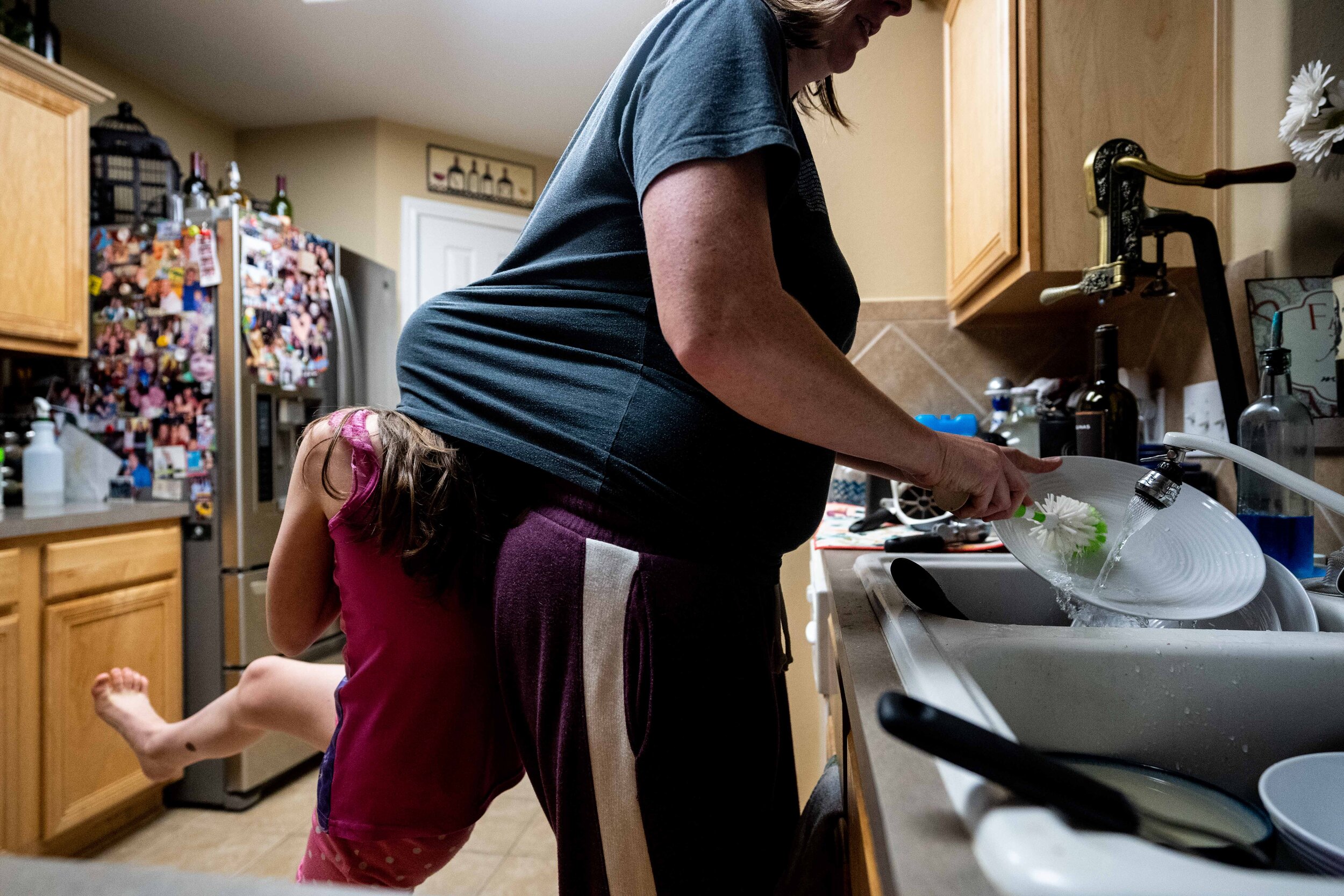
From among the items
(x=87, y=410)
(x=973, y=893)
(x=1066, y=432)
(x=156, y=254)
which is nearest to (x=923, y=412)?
(x=1066, y=432)

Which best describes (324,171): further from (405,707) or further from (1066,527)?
(1066,527)

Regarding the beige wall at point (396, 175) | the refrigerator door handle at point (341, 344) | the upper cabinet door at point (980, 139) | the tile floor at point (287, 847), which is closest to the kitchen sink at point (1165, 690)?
the upper cabinet door at point (980, 139)

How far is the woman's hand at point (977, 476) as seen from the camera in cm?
67

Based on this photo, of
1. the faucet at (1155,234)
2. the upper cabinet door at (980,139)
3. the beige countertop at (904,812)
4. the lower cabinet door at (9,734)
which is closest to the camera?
the beige countertop at (904,812)

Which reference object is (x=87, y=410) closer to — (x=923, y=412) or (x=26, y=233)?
(x=26, y=233)

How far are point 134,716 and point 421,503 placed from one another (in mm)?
1238

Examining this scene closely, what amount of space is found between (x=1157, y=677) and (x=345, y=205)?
3760 millimetres

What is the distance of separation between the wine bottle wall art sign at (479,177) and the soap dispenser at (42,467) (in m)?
2.04

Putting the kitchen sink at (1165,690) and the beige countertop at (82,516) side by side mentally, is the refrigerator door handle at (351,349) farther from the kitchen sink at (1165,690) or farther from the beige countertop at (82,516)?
the kitchen sink at (1165,690)

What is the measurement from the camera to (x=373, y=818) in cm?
84

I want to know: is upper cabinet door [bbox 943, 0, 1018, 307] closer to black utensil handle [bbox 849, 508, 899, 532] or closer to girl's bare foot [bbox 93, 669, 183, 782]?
black utensil handle [bbox 849, 508, 899, 532]

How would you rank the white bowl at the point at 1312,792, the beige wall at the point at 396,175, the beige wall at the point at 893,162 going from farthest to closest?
the beige wall at the point at 396,175
the beige wall at the point at 893,162
the white bowl at the point at 1312,792

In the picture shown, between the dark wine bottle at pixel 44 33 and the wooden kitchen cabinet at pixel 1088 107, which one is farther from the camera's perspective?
the dark wine bottle at pixel 44 33

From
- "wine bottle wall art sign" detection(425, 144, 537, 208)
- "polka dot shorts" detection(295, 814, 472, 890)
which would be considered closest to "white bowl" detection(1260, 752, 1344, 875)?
"polka dot shorts" detection(295, 814, 472, 890)
